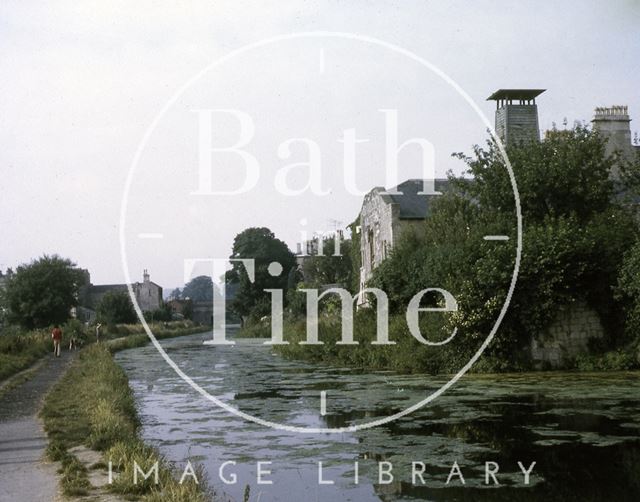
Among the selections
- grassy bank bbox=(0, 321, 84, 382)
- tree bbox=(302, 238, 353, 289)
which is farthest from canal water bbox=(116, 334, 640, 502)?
tree bbox=(302, 238, 353, 289)

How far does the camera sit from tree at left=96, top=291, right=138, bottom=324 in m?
63.9

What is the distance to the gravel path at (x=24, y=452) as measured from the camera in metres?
7.14

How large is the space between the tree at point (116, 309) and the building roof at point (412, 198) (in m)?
37.9

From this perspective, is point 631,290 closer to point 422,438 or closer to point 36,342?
point 422,438

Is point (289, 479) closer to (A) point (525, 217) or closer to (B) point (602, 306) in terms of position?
(B) point (602, 306)

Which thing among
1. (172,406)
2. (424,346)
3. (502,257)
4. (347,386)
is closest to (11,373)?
(172,406)

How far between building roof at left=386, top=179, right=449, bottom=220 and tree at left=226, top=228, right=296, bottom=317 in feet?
108

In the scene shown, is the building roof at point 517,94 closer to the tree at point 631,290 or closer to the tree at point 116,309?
the tree at point 631,290

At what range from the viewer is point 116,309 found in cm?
6444

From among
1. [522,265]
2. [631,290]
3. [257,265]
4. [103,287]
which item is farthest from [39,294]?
[103,287]

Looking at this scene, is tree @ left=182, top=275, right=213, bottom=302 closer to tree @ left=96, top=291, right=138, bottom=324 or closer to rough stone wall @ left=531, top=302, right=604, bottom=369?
tree @ left=96, top=291, right=138, bottom=324

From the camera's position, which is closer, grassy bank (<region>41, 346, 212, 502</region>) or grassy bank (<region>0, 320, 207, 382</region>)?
grassy bank (<region>41, 346, 212, 502</region>)

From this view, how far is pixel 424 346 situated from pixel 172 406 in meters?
8.32

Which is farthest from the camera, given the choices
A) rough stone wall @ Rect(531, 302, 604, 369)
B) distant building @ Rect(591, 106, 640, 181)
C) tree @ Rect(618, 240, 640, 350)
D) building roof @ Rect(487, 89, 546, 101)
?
building roof @ Rect(487, 89, 546, 101)
